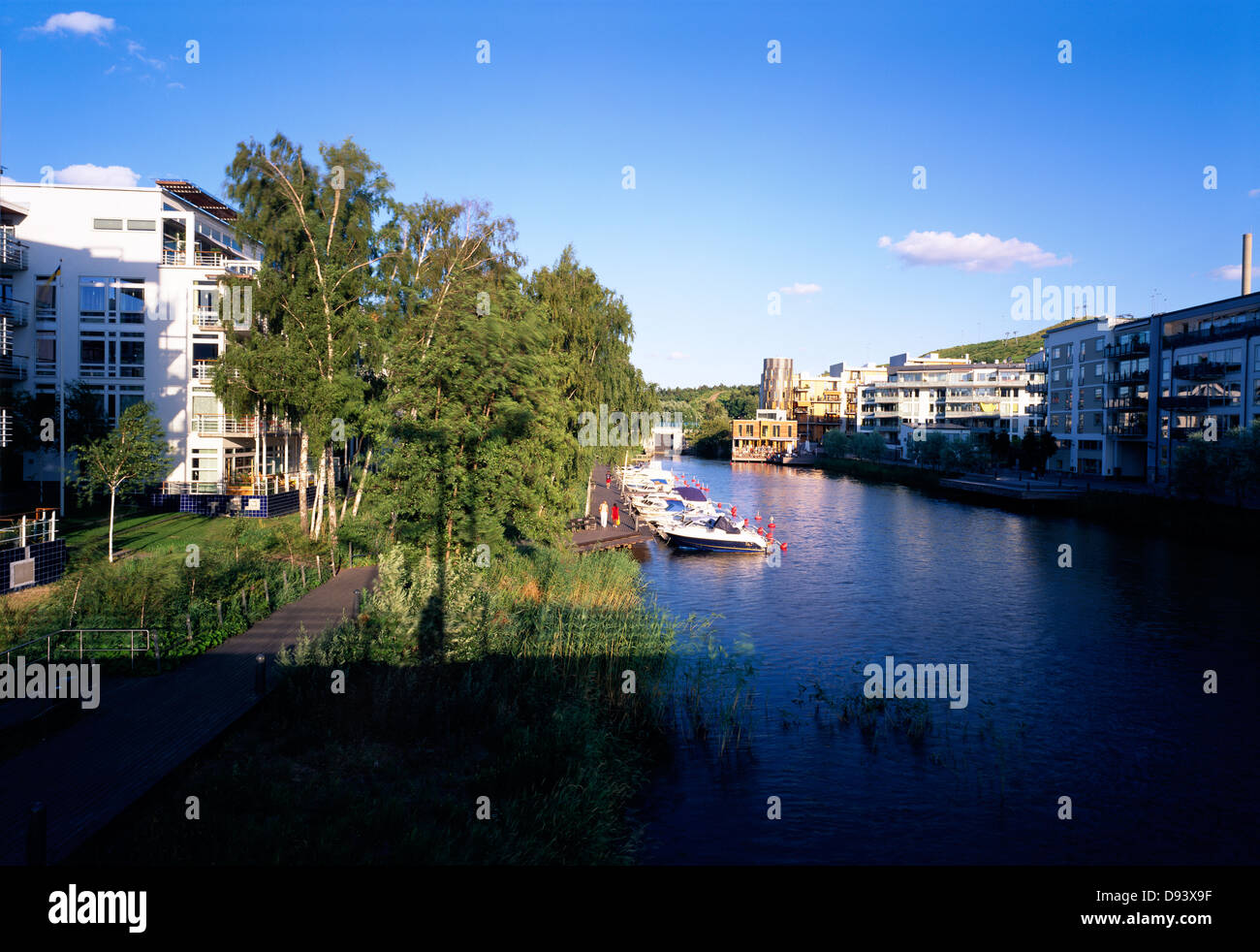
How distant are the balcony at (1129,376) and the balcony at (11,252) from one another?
3349 inches

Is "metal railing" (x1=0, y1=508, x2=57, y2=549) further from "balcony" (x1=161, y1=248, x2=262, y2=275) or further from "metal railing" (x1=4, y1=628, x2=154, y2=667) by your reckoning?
"balcony" (x1=161, y1=248, x2=262, y2=275)

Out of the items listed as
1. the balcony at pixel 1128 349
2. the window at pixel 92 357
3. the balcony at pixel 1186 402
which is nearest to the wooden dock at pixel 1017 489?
the balcony at pixel 1186 402

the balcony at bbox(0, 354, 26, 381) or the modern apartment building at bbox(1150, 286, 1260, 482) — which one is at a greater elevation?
the modern apartment building at bbox(1150, 286, 1260, 482)

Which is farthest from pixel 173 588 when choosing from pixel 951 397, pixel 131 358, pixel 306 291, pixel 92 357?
pixel 951 397

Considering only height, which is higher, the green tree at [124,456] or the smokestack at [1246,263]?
the smokestack at [1246,263]

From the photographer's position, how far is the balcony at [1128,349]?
76250 millimetres

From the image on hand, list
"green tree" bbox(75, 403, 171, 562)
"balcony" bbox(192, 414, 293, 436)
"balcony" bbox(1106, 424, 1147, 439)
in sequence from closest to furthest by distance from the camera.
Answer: "green tree" bbox(75, 403, 171, 562), "balcony" bbox(192, 414, 293, 436), "balcony" bbox(1106, 424, 1147, 439)

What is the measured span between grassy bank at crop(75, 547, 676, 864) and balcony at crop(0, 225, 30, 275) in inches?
1040

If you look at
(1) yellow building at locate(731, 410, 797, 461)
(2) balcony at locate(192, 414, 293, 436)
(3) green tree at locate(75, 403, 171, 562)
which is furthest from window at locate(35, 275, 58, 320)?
(1) yellow building at locate(731, 410, 797, 461)

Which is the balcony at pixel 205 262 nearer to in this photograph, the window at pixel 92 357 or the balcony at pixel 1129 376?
the window at pixel 92 357

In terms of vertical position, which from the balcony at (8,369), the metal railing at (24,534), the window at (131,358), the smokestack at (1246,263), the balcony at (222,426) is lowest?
the metal railing at (24,534)

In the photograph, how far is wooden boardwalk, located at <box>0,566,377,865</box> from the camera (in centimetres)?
1033

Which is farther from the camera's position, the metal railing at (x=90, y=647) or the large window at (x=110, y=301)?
the large window at (x=110, y=301)
